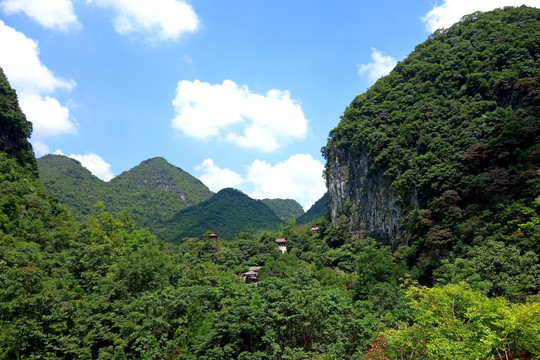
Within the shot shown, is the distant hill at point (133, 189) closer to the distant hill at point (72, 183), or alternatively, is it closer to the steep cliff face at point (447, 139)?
the distant hill at point (72, 183)

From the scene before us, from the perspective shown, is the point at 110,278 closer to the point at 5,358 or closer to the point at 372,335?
the point at 5,358

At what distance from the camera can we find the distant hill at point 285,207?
131025mm

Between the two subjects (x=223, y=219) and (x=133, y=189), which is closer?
(x=223, y=219)

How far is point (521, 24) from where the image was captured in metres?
35.0

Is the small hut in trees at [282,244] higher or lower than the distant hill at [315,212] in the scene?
lower

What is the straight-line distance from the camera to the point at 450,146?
92.0ft

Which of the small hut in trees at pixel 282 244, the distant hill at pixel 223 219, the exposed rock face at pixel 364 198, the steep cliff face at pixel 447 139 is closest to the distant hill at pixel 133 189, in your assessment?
the distant hill at pixel 223 219

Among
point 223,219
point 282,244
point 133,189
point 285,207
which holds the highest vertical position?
point 285,207

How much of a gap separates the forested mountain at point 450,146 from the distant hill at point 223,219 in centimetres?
3037

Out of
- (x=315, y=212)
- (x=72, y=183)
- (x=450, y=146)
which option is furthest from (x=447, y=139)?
(x=72, y=183)

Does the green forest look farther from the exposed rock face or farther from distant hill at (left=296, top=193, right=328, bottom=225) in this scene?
distant hill at (left=296, top=193, right=328, bottom=225)

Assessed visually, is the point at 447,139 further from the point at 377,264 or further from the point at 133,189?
the point at 133,189

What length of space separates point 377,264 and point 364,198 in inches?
595

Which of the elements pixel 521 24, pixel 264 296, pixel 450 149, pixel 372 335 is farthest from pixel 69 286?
pixel 521 24
